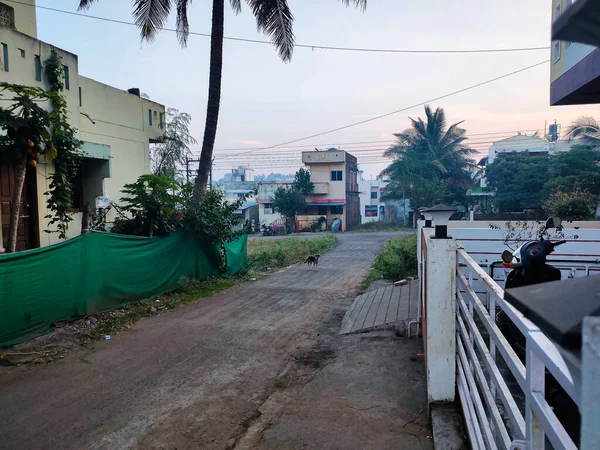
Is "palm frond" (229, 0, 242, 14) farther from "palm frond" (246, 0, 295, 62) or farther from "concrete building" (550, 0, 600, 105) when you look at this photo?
"concrete building" (550, 0, 600, 105)

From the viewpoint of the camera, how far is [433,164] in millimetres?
40312

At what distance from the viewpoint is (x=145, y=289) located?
990 centimetres

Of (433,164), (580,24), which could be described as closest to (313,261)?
(580,24)

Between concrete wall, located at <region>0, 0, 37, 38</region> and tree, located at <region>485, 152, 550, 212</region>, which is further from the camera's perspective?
tree, located at <region>485, 152, 550, 212</region>

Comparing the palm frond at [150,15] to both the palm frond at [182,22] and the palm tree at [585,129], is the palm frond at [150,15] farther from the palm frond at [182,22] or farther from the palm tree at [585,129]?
the palm tree at [585,129]

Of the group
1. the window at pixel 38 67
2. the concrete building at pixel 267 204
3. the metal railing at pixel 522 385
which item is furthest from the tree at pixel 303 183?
the metal railing at pixel 522 385

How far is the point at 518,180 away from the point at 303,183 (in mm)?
21476

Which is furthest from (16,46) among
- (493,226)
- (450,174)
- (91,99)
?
(450,174)

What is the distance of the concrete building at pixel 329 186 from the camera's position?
47.8m

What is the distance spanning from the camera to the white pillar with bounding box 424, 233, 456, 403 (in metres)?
3.92

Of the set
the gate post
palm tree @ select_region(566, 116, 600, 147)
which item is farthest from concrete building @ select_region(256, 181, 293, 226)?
the gate post

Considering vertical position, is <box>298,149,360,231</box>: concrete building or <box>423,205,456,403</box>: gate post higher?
<box>298,149,360,231</box>: concrete building

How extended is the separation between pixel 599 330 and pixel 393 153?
147 ft

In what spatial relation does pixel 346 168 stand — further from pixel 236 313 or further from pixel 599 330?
pixel 599 330
